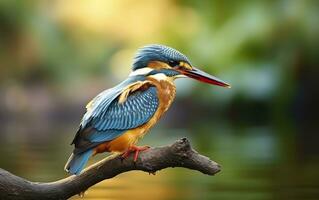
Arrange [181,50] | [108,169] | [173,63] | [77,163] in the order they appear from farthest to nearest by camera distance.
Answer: [181,50]
[173,63]
[108,169]
[77,163]

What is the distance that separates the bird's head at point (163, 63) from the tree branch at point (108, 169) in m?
0.37

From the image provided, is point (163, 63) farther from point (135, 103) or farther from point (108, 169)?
point (108, 169)

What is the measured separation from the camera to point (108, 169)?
4520 mm

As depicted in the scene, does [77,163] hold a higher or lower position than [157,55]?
lower

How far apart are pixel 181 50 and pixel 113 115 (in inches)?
567

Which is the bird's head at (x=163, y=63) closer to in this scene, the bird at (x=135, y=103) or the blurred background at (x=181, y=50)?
the bird at (x=135, y=103)

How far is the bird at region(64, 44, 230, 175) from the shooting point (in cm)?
448

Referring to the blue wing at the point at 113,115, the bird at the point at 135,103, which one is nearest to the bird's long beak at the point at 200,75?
the bird at the point at 135,103

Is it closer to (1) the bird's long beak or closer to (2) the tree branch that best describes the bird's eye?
(1) the bird's long beak

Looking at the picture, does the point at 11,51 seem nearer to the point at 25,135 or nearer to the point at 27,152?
the point at 25,135

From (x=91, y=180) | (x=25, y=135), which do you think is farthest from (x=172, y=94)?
(x=25, y=135)

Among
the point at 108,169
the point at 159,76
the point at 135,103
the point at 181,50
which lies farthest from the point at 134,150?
the point at 181,50

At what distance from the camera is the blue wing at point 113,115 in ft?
14.6

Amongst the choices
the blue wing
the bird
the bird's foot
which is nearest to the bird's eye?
the bird
